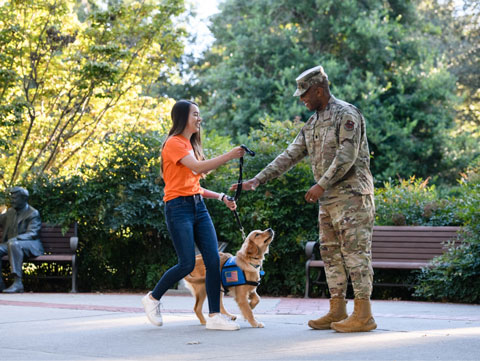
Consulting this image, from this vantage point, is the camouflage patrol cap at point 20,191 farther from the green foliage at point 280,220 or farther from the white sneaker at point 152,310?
the white sneaker at point 152,310

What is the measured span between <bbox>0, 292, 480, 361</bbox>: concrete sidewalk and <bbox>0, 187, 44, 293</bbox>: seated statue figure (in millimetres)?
2708

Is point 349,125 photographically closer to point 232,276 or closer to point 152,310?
point 232,276

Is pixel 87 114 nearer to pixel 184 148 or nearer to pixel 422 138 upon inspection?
pixel 184 148

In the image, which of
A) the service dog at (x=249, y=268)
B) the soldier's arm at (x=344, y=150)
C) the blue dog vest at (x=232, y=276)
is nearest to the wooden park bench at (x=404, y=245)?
the service dog at (x=249, y=268)

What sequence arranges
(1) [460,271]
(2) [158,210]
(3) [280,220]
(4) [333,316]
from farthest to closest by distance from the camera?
(2) [158,210] < (3) [280,220] < (1) [460,271] < (4) [333,316]

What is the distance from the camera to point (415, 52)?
86.1 ft

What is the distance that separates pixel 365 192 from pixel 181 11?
1064cm

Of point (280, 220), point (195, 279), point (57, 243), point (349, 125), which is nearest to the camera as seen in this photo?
point (349, 125)

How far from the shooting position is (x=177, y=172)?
20.6ft

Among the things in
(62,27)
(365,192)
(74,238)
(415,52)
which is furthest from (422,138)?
(365,192)

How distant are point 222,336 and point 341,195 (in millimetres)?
1615

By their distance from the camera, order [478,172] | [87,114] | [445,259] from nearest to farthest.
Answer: [445,259]
[478,172]
[87,114]

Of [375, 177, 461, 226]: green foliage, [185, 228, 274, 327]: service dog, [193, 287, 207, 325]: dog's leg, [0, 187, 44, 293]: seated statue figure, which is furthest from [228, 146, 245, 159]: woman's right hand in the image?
[0, 187, 44, 293]: seated statue figure

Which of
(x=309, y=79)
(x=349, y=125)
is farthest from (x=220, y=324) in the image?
(x=309, y=79)
